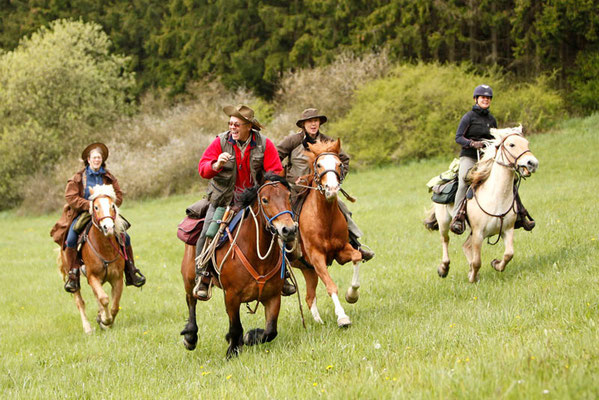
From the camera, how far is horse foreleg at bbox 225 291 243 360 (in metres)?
7.18

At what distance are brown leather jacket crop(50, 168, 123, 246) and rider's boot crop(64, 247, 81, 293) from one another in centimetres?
32

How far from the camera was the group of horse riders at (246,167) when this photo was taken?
7.45 m

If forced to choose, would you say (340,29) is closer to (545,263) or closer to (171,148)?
(171,148)

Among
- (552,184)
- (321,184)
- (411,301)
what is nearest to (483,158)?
(411,301)

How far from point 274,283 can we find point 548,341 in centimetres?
322

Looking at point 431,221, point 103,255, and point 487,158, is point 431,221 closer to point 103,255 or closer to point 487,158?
point 487,158

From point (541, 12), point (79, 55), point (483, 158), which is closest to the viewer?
point (483, 158)

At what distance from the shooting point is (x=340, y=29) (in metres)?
40.2

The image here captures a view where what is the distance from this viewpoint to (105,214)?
970 cm

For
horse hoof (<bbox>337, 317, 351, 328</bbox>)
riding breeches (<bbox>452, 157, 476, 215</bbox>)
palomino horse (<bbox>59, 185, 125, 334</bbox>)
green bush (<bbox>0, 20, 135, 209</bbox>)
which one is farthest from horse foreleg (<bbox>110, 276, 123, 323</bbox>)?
green bush (<bbox>0, 20, 135, 209</bbox>)

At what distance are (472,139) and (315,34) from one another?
3203 cm

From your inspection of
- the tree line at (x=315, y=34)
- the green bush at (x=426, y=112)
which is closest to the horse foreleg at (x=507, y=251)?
the green bush at (x=426, y=112)

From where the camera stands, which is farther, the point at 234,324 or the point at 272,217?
the point at 234,324

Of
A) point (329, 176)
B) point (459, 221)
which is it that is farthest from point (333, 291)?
point (459, 221)
